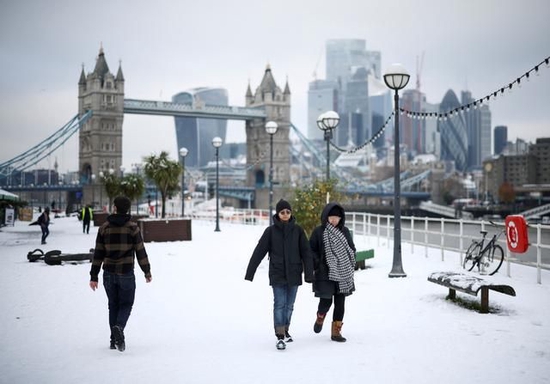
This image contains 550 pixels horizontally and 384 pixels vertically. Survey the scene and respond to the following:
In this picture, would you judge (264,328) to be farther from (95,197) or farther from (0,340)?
(95,197)

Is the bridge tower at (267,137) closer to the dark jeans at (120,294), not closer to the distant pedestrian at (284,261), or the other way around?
the distant pedestrian at (284,261)

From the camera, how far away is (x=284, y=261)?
6770mm

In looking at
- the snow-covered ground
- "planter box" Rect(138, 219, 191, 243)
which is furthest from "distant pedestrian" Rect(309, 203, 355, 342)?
"planter box" Rect(138, 219, 191, 243)

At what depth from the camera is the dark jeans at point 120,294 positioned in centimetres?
663

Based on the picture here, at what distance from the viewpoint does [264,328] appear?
7777mm

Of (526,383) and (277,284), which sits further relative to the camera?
(277,284)

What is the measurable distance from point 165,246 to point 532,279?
1210 cm

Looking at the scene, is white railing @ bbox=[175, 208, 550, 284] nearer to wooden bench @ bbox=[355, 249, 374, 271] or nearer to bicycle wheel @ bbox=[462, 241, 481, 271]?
bicycle wheel @ bbox=[462, 241, 481, 271]

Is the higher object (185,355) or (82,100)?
(82,100)

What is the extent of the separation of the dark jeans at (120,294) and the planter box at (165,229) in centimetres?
1572

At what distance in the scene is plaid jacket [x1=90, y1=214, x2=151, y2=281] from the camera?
6648mm

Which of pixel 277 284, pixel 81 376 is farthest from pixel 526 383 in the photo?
pixel 81 376

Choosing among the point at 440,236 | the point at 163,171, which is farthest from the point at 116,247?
the point at 440,236

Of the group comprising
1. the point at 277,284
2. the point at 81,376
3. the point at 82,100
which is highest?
the point at 82,100
